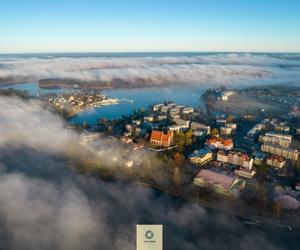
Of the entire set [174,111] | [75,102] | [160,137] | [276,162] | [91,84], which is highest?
[160,137]

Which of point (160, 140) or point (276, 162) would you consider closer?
point (276, 162)

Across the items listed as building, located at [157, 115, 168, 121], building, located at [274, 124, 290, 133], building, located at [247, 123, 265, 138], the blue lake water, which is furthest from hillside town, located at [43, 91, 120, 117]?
building, located at [274, 124, 290, 133]

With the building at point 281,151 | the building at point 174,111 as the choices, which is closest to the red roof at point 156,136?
the building at point 281,151

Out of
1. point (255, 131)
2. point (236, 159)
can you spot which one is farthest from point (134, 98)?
point (236, 159)

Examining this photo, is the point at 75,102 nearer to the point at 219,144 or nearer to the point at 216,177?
the point at 219,144

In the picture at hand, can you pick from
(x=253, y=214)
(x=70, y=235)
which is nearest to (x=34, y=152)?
(x=70, y=235)

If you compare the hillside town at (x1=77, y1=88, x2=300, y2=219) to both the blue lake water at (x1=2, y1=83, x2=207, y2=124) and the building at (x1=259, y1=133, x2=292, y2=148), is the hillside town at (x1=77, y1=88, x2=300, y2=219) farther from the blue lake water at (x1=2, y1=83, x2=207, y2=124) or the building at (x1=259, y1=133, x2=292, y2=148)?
the blue lake water at (x1=2, y1=83, x2=207, y2=124)
